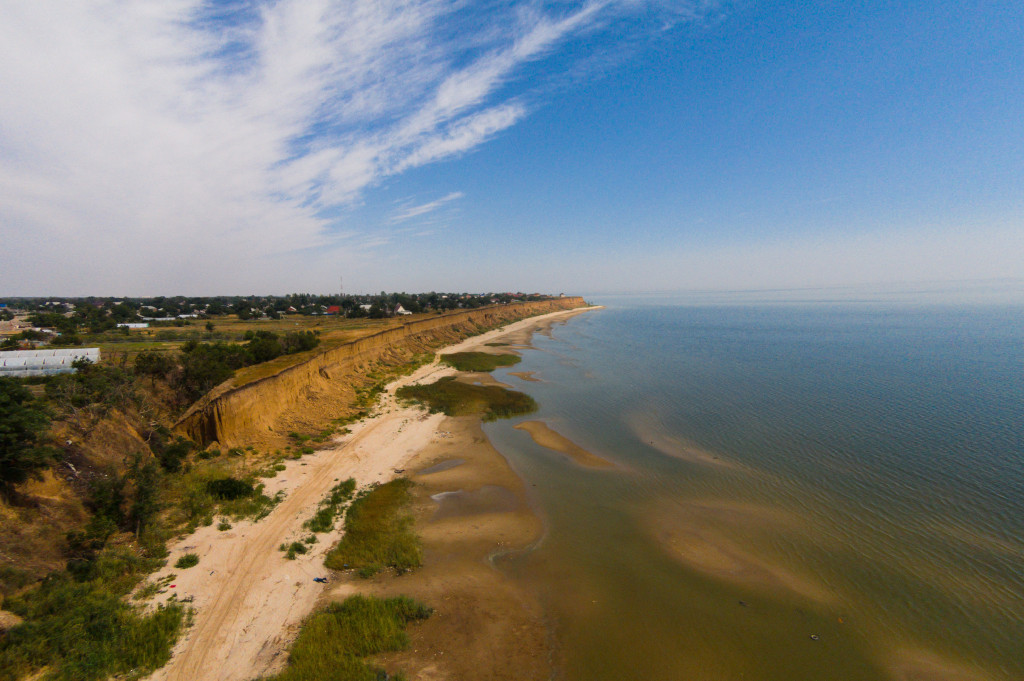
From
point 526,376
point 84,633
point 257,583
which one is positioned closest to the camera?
point 84,633

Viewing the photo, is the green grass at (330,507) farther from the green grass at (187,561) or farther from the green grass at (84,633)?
the green grass at (84,633)

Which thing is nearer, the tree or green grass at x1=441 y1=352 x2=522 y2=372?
the tree

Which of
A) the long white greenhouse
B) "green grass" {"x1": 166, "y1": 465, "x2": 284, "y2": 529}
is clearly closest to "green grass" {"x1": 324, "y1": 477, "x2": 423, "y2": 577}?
"green grass" {"x1": 166, "y1": 465, "x2": 284, "y2": 529}

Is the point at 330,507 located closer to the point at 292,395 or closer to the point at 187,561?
the point at 187,561

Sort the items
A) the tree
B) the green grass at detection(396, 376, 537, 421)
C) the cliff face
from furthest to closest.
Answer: the green grass at detection(396, 376, 537, 421) → the cliff face → the tree

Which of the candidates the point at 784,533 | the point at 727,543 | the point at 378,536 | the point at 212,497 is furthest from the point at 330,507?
the point at 784,533

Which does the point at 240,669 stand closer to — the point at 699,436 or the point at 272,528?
the point at 272,528

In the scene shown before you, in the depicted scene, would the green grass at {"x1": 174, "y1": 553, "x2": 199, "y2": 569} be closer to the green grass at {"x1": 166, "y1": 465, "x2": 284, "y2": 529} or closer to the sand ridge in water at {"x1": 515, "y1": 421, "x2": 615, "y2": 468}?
the green grass at {"x1": 166, "y1": 465, "x2": 284, "y2": 529}

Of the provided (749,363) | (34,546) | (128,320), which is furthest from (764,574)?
(128,320)
